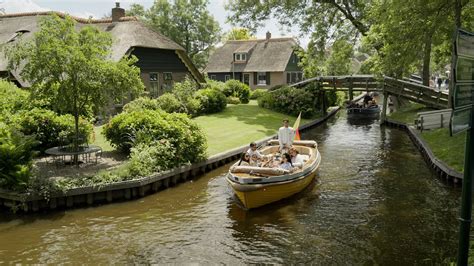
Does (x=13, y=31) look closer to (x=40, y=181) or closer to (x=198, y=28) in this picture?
(x=40, y=181)

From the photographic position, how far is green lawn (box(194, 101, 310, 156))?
78.3 ft

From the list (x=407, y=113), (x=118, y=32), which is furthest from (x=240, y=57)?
(x=407, y=113)

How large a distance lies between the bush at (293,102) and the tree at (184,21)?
105 ft

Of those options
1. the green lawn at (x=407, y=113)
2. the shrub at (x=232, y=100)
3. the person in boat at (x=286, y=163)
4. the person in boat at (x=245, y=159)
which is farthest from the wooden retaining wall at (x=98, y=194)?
the shrub at (x=232, y=100)

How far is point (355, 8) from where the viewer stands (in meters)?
36.3

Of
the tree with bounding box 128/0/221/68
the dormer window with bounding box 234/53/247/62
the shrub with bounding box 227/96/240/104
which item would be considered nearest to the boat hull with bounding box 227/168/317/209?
the shrub with bounding box 227/96/240/104

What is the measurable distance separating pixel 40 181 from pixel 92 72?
4478 mm

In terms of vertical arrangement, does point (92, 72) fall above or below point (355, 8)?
below

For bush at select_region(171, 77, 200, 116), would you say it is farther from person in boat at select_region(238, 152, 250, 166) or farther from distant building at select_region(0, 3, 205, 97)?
person in boat at select_region(238, 152, 250, 166)

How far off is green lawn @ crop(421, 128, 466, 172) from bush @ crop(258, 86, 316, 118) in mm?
12538

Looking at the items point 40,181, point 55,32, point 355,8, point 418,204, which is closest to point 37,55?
point 55,32

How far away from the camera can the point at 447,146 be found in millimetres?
20234

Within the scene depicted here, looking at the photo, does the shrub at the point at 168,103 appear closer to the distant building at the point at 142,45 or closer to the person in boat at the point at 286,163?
the distant building at the point at 142,45

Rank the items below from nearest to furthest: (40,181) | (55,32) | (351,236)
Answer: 1. (351,236)
2. (40,181)
3. (55,32)
